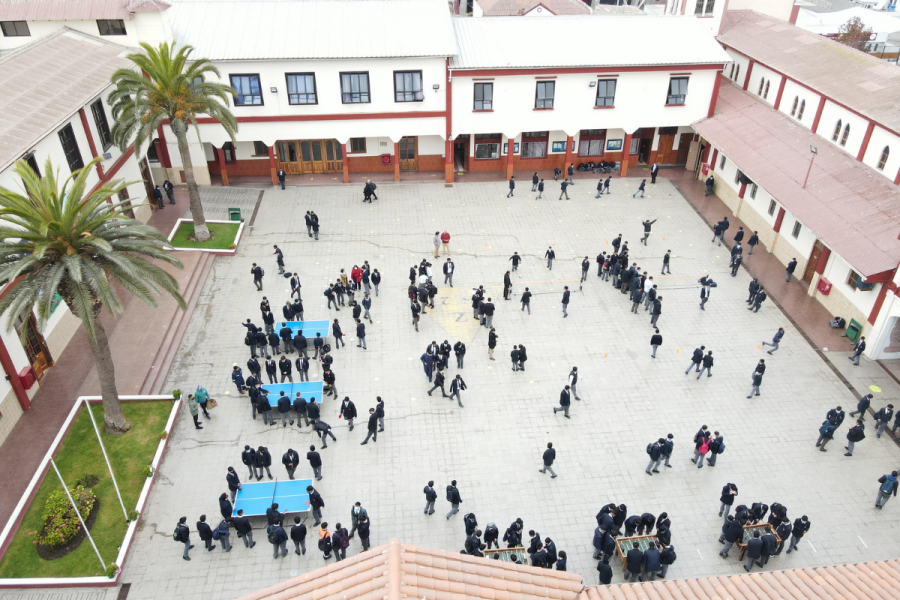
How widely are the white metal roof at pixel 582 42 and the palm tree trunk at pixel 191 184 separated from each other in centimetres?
1364

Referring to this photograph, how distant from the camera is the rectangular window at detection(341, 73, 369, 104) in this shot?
1289 inches

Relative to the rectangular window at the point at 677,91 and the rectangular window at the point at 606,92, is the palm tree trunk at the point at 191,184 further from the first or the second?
the rectangular window at the point at 677,91

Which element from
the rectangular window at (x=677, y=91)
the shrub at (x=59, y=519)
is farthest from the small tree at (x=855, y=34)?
the shrub at (x=59, y=519)

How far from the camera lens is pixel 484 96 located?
3391 centimetres

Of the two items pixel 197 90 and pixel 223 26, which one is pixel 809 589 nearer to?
pixel 197 90

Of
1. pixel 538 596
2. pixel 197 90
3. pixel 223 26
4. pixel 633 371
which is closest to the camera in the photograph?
pixel 538 596

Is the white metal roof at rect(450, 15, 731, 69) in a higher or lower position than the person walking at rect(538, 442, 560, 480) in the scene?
higher

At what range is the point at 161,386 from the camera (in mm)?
21797

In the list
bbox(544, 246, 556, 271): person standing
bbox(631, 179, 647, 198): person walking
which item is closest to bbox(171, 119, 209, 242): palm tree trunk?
bbox(544, 246, 556, 271): person standing

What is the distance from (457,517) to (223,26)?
27.7 meters

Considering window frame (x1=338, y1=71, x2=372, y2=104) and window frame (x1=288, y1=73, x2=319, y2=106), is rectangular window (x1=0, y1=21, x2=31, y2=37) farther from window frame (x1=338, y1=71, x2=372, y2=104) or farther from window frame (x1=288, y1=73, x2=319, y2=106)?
window frame (x1=338, y1=71, x2=372, y2=104)

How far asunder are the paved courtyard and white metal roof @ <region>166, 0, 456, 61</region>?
9234 millimetres

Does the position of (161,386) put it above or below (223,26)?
below

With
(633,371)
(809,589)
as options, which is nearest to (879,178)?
(633,371)
